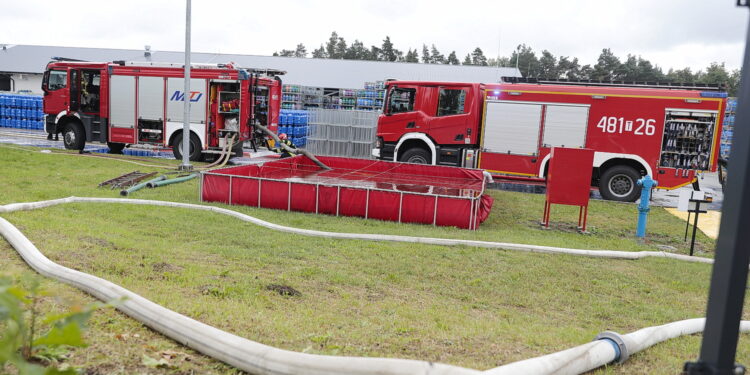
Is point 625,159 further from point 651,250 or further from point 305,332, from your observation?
point 305,332

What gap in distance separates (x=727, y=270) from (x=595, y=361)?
1.98 meters

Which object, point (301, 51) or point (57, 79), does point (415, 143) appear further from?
point (301, 51)

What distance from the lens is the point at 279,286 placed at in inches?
244

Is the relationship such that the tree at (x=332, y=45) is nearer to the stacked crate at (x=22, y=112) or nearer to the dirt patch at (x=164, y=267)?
the stacked crate at (x=22, y=112)

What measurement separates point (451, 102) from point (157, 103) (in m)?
9.68

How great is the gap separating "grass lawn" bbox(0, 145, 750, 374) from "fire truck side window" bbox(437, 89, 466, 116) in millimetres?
6039

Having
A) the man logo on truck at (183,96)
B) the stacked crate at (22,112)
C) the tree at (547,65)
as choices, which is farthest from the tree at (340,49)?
the man logo on truck at (183,96)

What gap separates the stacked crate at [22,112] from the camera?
97.1ft

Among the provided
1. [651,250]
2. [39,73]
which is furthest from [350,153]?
[39,73]

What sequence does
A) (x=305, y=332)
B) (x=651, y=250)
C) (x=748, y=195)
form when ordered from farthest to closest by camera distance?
(x=651, y=250) → (x=305, y=332) → (x=748, y=195)

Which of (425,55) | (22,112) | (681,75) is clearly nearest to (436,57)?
(425,55)

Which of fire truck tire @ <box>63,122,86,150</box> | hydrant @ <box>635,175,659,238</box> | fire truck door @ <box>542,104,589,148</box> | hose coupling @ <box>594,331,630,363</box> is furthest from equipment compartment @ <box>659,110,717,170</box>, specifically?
fire truck tire @ <box>63,122,86,150</box>

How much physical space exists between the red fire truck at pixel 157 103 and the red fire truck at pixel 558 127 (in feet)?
15.0

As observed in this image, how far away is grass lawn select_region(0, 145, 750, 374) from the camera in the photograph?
4.57 metres
